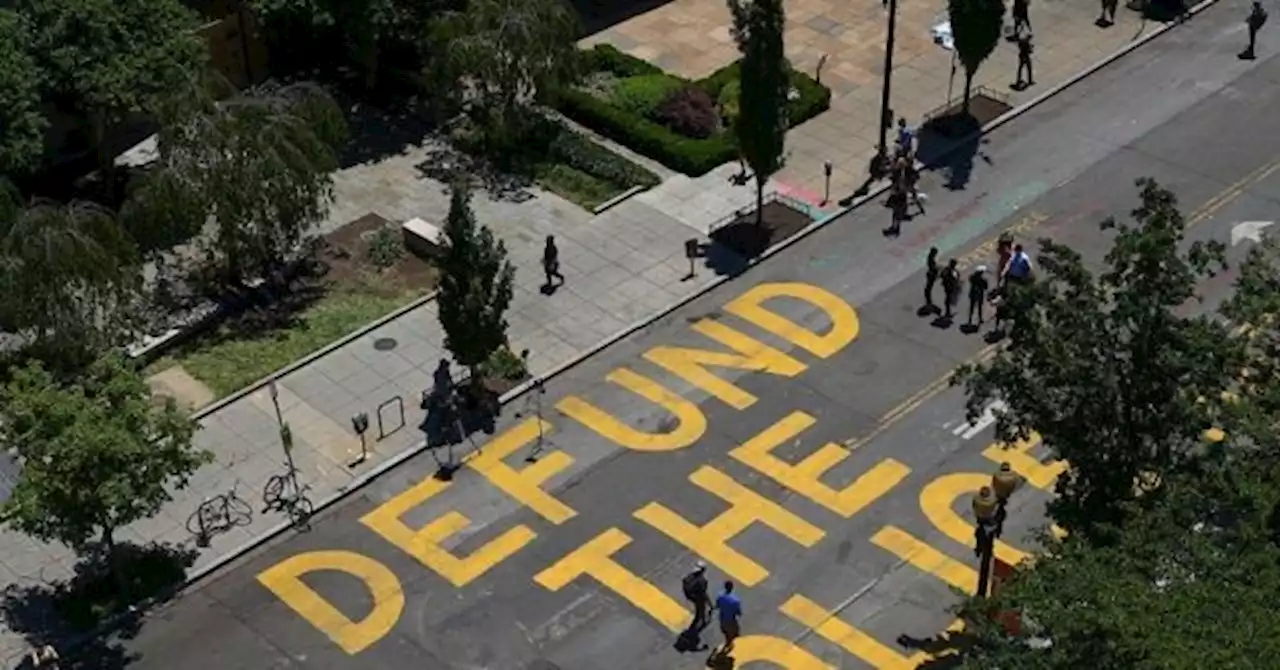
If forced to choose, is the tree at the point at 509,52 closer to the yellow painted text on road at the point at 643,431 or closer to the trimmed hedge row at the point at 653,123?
the trimmed hedge row at the point at 653,123

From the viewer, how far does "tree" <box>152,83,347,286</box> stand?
38.9 m

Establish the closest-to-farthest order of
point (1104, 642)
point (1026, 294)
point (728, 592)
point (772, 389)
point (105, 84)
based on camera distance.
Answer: point (1104, 642), point (1026, 294), point (728, 592), point (772, 389), point (105, 84)

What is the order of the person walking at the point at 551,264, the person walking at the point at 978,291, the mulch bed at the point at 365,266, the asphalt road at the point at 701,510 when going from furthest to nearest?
the mulch bed at the point at 365,266
the person walking at the point at 551,264
the person walking at the point at 978,291
the asphalt road at the point at 701,510

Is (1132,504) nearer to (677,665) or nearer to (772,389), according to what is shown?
(677,665)

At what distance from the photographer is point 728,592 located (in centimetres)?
3098

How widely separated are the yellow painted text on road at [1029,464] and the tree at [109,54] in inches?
763

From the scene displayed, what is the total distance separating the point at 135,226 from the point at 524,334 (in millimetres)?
8702

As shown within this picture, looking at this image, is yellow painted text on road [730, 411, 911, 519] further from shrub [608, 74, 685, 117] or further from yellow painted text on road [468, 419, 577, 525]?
shrub [608, 74, 685, 117]

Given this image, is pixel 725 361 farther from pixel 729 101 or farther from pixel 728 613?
pixel 729 101

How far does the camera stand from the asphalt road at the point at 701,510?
32156 mm

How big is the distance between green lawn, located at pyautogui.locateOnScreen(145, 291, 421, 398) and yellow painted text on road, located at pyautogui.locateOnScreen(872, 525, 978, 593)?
1290 centimetres

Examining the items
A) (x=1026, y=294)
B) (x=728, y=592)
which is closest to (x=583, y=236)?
(x=728, y=592)

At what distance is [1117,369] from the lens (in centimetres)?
2689

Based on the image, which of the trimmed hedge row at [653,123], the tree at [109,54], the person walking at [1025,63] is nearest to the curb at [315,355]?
the tree at [109,54]
